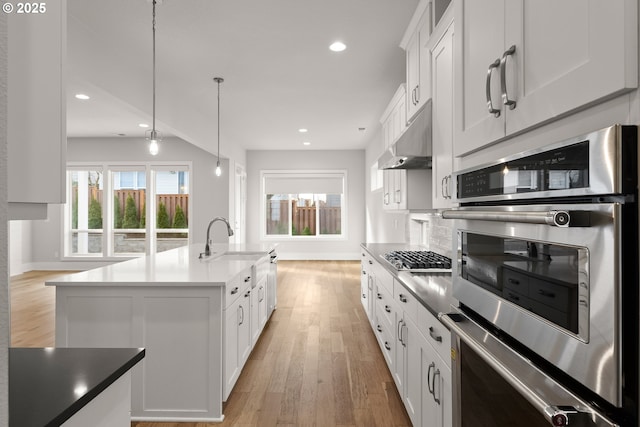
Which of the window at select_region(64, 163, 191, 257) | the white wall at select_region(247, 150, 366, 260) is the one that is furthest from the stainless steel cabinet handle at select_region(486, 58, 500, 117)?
the white wall at select_region(247, 150, 366, 260)

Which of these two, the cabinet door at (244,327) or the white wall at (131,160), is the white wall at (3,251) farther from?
the white wall at (131,160)

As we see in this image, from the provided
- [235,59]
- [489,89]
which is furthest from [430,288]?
[235,59]

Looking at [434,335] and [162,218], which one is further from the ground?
[162,218]

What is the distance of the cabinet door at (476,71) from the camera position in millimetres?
1031

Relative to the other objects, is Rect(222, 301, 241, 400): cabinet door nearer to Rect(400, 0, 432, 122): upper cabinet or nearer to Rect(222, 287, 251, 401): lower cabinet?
Rect(222, 287, 251, 401): lower cabinet

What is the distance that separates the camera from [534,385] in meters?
0.73

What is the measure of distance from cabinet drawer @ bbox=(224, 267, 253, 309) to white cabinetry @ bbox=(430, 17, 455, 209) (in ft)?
4.65

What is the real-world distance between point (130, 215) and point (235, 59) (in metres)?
5.28

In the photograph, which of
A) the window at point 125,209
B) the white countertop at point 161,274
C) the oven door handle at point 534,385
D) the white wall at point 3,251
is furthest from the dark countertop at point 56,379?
the window at point 125,209

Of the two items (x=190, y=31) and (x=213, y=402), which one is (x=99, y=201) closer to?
(x=190, y=31)

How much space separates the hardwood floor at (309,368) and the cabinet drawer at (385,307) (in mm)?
391

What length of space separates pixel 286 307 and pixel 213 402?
270 centimetres

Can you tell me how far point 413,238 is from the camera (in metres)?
4.52

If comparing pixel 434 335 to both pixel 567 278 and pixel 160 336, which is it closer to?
pixel 567 278
